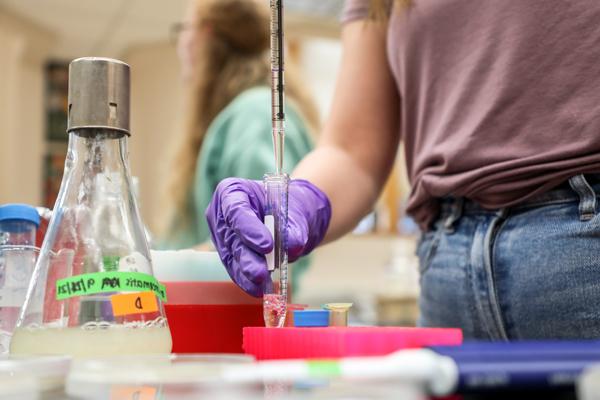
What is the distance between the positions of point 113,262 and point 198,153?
58.0 inches

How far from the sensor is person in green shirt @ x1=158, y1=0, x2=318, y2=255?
158 cm

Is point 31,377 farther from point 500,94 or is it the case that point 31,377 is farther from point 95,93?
point 500,94

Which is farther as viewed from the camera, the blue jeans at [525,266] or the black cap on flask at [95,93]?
the blue jeans at [525,266]

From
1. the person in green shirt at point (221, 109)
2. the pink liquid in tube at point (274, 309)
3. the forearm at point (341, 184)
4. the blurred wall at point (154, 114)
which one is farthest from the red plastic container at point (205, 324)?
the blurred wall at point (154, 114)

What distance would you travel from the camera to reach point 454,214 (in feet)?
2.50

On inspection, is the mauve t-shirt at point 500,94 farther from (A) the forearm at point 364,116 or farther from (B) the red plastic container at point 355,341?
(B) the red plastic container at point 355,341

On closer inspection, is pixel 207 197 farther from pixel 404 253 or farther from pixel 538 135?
pixel 404 253

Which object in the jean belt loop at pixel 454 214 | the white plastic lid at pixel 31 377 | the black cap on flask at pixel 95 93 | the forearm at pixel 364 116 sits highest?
the forearm at pixel 364 116

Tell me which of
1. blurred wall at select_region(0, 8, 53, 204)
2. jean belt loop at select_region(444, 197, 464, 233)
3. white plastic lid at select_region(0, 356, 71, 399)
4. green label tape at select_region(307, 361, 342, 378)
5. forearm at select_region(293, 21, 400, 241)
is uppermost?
blurred wall at select_region(0, 8, 53, 204)

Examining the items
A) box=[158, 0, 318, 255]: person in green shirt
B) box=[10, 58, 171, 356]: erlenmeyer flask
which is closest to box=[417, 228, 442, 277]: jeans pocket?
box=[10, 58, 171, 356]: erlenmeyer flask

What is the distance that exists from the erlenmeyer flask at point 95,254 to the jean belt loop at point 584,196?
16.5 inches

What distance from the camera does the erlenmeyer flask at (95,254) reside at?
1.32 feet

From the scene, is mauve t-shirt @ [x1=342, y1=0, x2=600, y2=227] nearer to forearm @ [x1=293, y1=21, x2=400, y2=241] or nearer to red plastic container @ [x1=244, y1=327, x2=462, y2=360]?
forearm @ [x1=293, y1=21, x2=400, y2=241]

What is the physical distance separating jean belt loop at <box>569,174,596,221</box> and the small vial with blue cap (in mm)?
500
